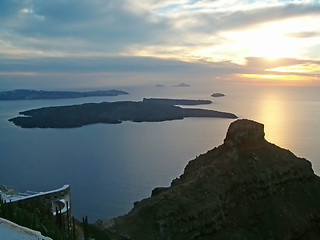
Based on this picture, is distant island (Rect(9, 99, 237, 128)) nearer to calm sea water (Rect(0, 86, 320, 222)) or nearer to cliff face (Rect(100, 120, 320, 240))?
calm sea water (Rect(0, 86, 320, 222))

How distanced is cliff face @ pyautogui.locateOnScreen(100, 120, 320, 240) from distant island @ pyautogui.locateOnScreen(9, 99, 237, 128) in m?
96.4

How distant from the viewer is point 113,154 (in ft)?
254

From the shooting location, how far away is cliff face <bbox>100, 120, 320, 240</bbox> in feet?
83.7

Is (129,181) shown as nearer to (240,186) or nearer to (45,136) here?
(240,186)

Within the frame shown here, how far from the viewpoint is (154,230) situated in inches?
973

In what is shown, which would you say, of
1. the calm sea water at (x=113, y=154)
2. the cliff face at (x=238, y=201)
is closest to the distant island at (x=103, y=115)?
the calm sea water at (x=113, y=154)

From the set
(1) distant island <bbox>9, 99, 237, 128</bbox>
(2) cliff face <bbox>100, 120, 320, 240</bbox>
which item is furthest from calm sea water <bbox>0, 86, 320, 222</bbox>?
(2) cliff face <bbox>100, 120, 320, 240</bbox>

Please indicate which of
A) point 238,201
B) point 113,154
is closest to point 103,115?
point 113,154

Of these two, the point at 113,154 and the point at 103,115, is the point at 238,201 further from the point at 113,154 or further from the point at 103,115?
the point at 103,115

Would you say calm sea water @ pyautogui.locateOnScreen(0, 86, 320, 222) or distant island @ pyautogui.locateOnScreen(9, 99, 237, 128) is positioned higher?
distant island @ pyautogui.locateOnScreen(9, 99, 237, 128)

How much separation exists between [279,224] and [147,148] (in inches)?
2193

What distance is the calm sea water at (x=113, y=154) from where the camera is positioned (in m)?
51.5

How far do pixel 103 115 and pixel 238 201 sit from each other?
114 metres

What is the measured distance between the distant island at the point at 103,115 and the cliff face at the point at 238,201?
9638 cm
